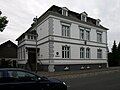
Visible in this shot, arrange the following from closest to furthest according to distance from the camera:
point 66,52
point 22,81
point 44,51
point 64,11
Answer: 1. point 22,81
2. point 66,52
3. point 44,51
4. point 64,11

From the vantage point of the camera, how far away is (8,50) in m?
54.1

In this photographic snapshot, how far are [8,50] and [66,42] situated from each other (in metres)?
28.1

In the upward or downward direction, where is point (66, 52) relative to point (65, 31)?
downward

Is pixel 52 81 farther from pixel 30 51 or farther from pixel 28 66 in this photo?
pixel 30 51

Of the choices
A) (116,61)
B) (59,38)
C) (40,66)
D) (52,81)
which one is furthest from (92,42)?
(52,81)

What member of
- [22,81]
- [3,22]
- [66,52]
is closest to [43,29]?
[66,52]

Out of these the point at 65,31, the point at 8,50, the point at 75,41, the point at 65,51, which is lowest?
the point at 65,51

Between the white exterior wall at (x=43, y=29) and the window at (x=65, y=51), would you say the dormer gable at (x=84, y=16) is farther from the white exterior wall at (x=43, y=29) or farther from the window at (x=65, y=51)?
the white exterior wall at (x=43, y=29)

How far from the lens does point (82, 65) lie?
34344 millimetres

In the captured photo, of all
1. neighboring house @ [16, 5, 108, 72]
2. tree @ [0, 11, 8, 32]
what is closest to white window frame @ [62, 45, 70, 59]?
neighboring house @ [16, 5, 108, 72]

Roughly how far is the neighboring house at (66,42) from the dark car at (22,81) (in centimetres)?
2005

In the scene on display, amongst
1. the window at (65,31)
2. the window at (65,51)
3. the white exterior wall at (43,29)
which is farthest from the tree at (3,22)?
the window at (65,51)

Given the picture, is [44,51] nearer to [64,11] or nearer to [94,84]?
[64,11]

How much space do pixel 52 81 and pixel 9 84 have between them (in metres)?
1.80
